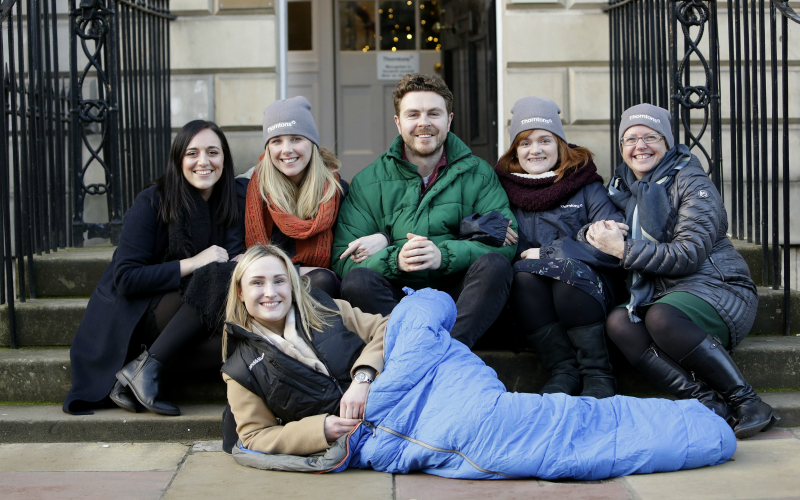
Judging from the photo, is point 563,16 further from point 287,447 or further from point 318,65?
point 287,447

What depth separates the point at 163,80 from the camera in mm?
5422

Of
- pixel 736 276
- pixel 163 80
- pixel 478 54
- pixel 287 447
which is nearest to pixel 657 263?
pixel 736 276

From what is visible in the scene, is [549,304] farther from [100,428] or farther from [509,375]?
[100,428]

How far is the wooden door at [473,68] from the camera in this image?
19.2ft

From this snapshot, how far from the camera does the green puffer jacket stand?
11.4 feet

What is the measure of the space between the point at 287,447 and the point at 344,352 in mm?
419

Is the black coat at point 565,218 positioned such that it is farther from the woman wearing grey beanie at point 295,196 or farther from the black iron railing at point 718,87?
the black iron railing at point 718,87

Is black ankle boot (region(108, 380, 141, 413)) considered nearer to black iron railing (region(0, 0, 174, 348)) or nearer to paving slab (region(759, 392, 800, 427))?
black iron railing (region(0, 0, 174, 348))

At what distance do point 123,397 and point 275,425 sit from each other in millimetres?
802

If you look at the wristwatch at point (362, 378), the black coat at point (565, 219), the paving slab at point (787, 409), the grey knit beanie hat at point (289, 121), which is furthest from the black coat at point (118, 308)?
the paving slab at point (787, 409)

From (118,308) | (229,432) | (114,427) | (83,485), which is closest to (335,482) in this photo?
(229,432)

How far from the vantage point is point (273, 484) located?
254 centimetres

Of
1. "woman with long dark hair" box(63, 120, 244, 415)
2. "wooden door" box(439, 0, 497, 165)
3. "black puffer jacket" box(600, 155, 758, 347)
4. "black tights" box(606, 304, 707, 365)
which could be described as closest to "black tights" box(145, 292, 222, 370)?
"woman with long dark hair" box(63, 120, 244, 415)

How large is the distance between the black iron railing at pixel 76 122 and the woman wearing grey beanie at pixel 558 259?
8.30ft
